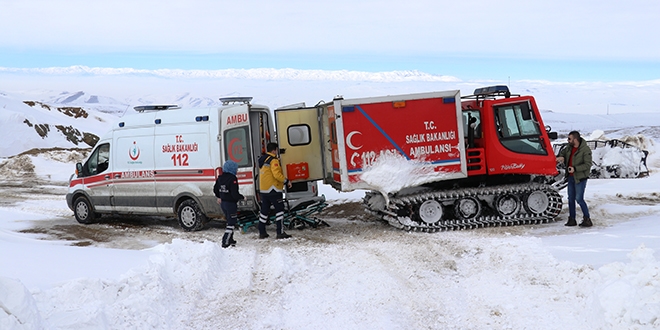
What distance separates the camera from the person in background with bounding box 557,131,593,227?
10.5 meters

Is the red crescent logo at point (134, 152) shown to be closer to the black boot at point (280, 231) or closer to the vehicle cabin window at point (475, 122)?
the black boot at point (280, 231)

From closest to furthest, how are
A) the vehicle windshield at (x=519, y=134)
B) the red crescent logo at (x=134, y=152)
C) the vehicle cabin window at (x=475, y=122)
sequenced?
the vehicle windshield at (x=519, y=134)
the vehicle cabin window at (x=475, y=122)
the red crescent logo at (x=134, y=152)

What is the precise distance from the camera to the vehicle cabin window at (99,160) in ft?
42.2

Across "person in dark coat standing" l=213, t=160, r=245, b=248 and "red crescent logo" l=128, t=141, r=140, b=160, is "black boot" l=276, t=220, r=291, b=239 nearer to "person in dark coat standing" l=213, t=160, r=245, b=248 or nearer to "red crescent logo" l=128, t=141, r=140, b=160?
"person in dark coat standing" l=213, t=160, r=245, b=248

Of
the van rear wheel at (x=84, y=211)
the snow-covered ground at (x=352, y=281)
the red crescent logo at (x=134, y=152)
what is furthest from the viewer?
the van rear wheel at (x=84, y=211)

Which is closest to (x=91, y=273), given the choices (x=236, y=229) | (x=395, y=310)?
(x=395, y=310)

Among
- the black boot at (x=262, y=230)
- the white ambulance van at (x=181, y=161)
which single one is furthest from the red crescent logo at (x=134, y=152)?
the black boot at (x=262, y=230)

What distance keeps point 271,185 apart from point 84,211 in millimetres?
5635

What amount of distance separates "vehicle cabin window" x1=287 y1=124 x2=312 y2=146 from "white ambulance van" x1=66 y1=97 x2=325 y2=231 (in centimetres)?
44

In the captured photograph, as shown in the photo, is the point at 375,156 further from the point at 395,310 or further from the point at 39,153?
the point at 39,153

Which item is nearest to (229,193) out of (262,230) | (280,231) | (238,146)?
(262,230)

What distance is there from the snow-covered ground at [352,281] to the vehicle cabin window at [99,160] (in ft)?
7.31

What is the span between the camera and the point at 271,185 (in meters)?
10.4

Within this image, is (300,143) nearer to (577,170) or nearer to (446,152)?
(446,152)
